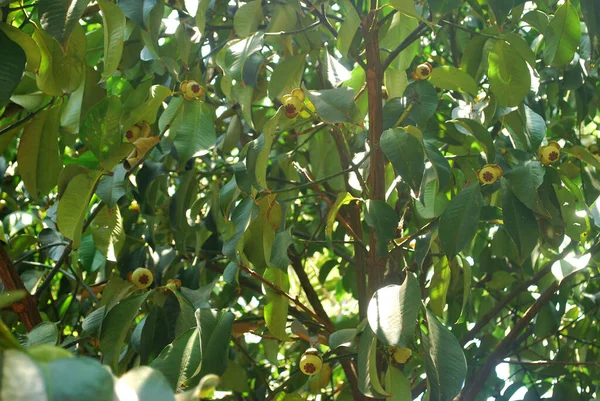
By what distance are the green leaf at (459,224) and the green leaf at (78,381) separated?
618 millimetres

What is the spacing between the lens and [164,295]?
113 centimetres

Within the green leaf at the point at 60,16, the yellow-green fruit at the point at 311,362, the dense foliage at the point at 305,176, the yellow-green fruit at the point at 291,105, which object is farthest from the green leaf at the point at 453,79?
the green leaf at the point at 60,16

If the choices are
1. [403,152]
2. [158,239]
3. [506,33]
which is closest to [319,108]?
[403,152]

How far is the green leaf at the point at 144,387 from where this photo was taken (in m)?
0.36

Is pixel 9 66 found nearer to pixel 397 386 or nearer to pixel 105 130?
pixel 105 130

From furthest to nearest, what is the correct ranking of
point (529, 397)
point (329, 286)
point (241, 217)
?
point (329, 286), point (529, 397), point (241, 217)

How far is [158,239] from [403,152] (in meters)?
0.77

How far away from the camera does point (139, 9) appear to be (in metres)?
Result: 0.95

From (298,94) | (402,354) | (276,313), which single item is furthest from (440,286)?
(298,94)

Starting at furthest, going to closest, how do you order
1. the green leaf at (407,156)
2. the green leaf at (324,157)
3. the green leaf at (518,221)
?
the green leaf at (324,157) → the green leaf at (518,221) → the green leaf at (407,156)

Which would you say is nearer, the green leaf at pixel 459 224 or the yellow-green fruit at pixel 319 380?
the green leaf at pixel 459 224

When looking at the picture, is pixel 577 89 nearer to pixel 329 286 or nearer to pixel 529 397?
pixel 529 397

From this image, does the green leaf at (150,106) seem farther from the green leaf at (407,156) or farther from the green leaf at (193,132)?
A: the green leaf at (407,156)

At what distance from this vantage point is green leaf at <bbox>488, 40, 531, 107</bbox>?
1.05 metres
